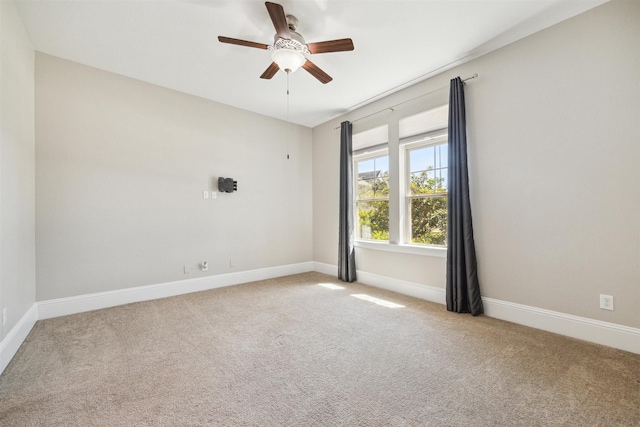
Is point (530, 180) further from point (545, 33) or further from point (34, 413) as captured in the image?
point (34, 413)

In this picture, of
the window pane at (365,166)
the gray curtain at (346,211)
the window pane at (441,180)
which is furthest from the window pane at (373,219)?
the window pane at (441,180)

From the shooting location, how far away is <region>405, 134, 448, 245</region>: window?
11.3ft

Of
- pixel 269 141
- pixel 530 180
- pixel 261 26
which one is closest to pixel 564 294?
pixel 530 180

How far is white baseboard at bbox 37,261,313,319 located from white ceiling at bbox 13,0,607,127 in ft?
8.88

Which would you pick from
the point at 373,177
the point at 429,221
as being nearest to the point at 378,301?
the point at 429,221

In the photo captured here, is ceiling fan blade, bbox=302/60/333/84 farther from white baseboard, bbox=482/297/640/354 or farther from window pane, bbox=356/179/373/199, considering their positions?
white baseboard, bbox=482/297/640/354

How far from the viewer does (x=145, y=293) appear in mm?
3475

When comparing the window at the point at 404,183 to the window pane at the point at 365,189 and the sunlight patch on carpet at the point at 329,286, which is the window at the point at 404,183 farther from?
the sunlight patch on carpet at the point at 329,286

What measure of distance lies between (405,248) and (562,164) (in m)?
1.87

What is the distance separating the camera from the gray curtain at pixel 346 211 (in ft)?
14.4

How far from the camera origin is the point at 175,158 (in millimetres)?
3764

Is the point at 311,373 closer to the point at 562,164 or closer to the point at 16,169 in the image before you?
the point at 562,164

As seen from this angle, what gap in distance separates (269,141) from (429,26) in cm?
300

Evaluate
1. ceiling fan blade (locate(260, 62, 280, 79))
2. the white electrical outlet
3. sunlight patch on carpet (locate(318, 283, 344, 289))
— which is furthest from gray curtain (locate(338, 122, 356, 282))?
the white electrical outlet
